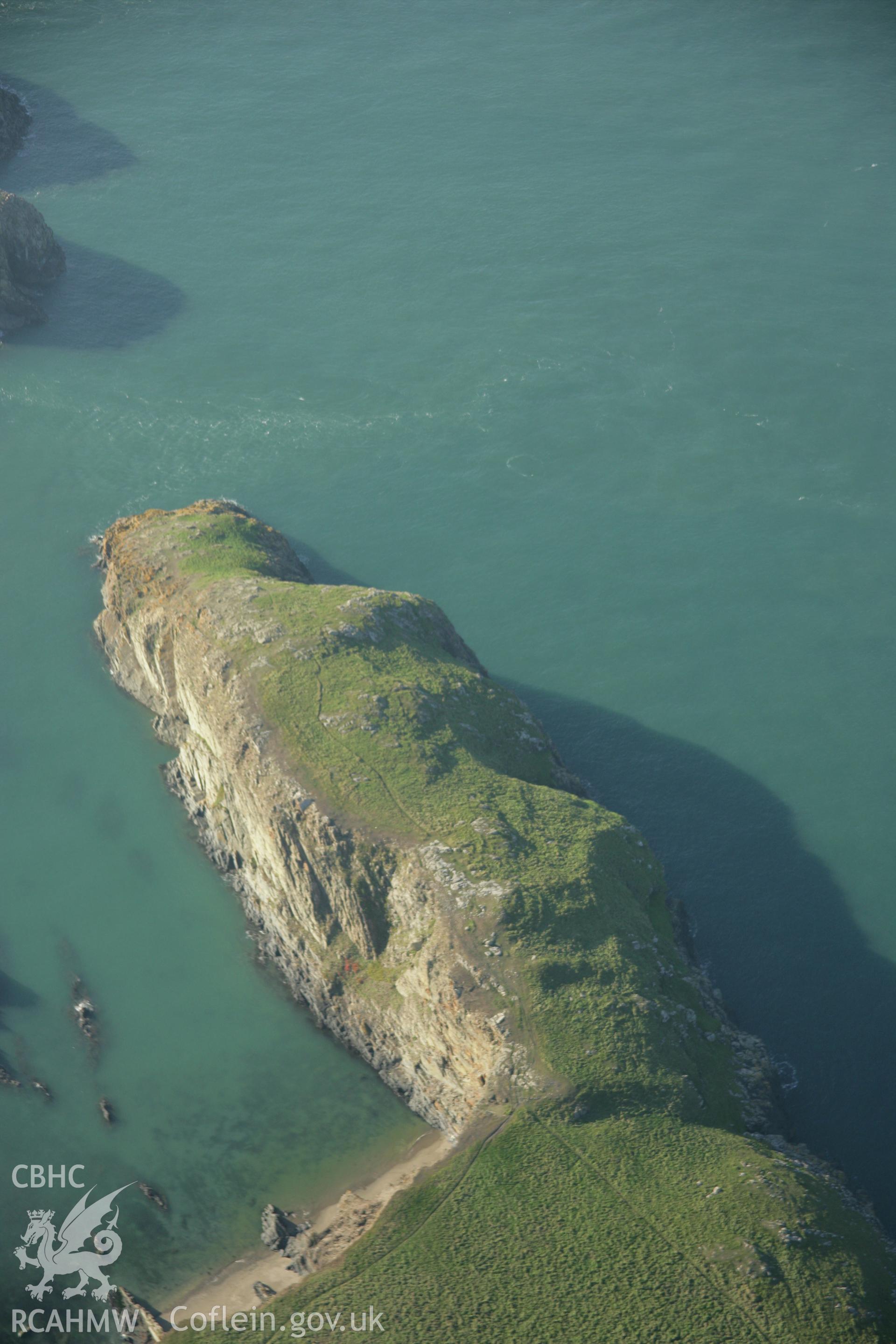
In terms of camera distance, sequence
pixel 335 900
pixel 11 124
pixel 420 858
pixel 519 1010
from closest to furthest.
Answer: pixel 519 1010
pixel 420 858
pixel 335 900
pixel 11 124

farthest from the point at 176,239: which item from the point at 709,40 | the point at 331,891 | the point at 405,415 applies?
the point at 331,891

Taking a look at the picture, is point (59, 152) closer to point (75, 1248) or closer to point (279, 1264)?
point (75, 1248)

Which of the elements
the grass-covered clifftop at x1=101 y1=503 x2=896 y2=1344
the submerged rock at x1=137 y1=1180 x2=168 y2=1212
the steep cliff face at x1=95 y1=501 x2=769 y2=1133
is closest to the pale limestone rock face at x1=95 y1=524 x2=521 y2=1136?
the steep cliff face at x1=95 y1=501 x2=769 y2=1133

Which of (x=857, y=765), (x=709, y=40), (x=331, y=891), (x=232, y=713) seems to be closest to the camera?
(x=331, y=891)

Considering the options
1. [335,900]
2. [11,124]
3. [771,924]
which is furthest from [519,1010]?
[11,124]

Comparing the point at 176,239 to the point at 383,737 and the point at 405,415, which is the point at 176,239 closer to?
the point at 405,415

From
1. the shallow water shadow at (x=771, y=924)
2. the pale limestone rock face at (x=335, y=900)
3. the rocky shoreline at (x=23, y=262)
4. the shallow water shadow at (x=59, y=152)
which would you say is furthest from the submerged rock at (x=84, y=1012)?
the shallow water shadow at (x=59, y=152)

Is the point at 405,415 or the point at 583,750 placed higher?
the point at 405,415
